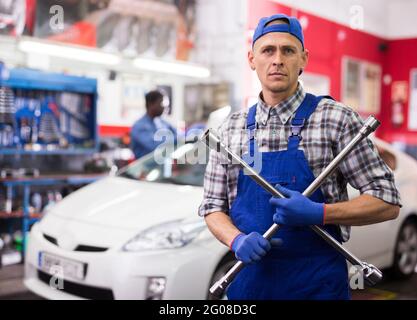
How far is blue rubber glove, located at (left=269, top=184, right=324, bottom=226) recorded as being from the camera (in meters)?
1.17

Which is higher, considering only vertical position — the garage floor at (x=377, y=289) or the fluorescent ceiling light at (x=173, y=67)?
the fluorescent ceiling light at (x=173, y=67)

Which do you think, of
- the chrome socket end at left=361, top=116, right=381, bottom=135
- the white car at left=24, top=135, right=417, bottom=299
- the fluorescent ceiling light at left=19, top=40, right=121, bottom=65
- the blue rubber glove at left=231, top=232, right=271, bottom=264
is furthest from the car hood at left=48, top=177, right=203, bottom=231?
the fluorescent ceiling light at left=19, top=40, right=121, bottom=65

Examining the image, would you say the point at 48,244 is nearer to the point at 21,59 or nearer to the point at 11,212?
the point at 11,212

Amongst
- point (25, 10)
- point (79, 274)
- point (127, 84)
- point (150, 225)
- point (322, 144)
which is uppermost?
point (25, 10)

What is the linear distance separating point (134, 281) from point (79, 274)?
0.30 meters

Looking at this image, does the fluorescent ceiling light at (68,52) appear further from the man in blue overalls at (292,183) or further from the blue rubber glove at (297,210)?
the blue rubber glove at (297,210)

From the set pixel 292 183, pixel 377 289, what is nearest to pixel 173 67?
pixel 377 289

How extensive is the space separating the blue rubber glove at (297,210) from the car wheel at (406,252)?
7.42 ft

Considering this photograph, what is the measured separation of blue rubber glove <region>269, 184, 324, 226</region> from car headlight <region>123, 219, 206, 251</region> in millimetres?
1108

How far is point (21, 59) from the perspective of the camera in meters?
4.54

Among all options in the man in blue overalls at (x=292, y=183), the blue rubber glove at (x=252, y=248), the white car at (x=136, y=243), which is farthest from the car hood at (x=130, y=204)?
the blue rubber glove at (x=252, y=248)

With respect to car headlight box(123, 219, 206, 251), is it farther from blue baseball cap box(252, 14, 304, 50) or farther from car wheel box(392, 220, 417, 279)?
car wheel box(392, 220, 417, 279)

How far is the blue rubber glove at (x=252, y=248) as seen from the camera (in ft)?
3.93
